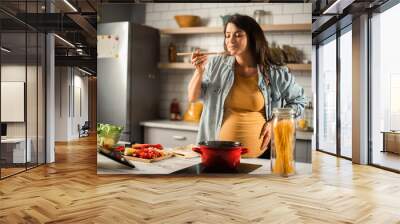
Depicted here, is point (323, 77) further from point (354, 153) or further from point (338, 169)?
point (338, 169)

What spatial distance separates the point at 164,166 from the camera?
5.06m

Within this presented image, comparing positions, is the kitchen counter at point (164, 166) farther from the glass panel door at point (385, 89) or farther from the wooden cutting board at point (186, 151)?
the glass panel door at point (385, 89)

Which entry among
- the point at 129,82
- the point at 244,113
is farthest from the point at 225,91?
the point at 129,82

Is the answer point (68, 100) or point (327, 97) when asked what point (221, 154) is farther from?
point (68, 100)

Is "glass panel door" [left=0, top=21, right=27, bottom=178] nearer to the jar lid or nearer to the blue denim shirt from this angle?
the blue denim shirt

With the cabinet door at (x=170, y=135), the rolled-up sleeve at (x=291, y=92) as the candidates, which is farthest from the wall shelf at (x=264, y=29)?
the cabinet door at (x=170, y=135)

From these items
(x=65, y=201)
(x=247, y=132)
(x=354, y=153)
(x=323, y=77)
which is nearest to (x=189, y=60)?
(x=247, y=132)

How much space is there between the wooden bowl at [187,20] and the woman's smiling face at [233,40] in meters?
0.38

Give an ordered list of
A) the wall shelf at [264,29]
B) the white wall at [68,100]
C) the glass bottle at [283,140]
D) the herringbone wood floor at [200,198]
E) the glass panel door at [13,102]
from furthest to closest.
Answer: the white wall at [68,100] → the glass panel door at [13,102] → the wall shelf at [264,29] → the glass bottle at [283,140] → the herringbone wood floor at [200,198]

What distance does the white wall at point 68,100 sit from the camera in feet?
37.8

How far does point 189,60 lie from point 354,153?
10.9 ft

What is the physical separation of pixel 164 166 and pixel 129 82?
3.59 feet

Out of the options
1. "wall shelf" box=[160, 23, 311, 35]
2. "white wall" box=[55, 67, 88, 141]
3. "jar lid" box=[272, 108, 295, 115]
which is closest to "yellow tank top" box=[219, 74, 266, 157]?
"jar lid" box=[272, 108, 295, 115]

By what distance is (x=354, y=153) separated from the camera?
21.9 ft
